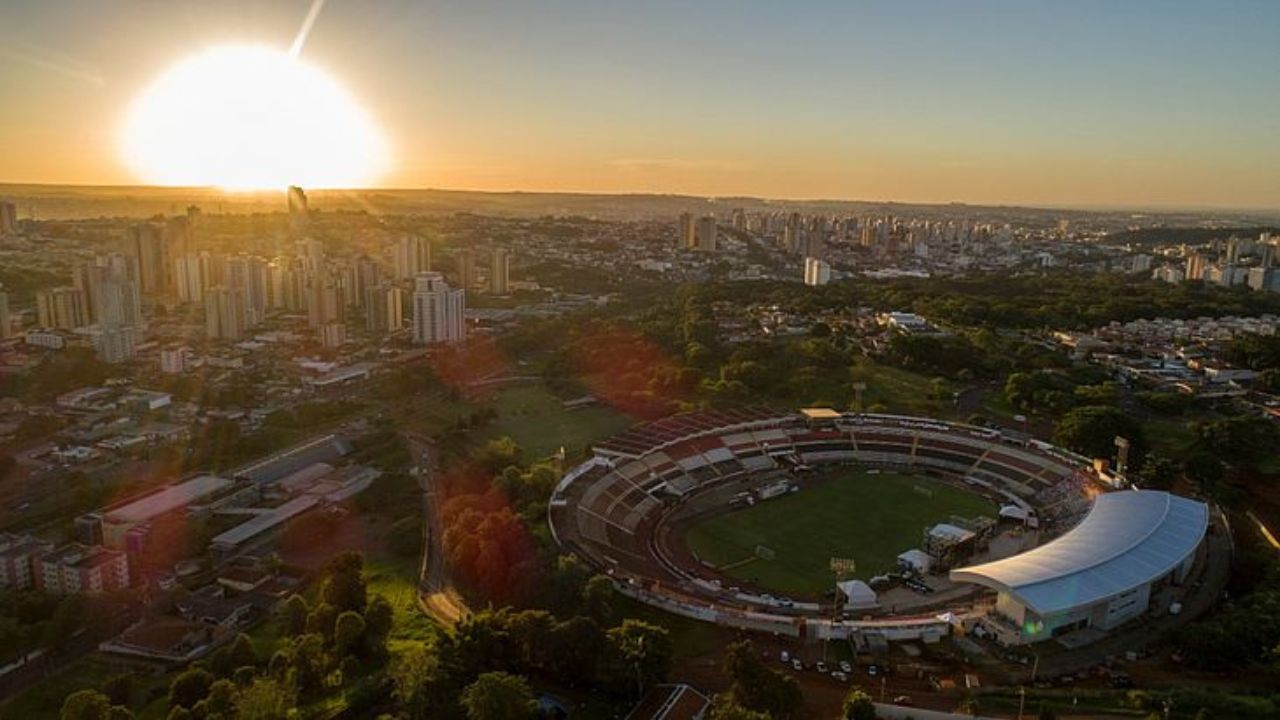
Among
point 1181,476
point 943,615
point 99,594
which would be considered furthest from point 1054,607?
point 99,594

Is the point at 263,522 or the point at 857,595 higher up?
the point at 857,595

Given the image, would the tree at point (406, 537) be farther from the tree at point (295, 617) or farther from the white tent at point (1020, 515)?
the white tent at point (1020, 515)

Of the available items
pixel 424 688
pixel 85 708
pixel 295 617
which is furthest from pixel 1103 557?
pixel 85 708

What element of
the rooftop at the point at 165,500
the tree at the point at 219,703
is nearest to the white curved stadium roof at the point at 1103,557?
the tree at the point at 219,703

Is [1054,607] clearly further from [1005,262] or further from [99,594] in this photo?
[1005,262]

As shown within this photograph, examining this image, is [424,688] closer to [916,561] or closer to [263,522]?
[263,522]

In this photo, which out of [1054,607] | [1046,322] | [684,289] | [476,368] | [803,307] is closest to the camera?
[1054,607]
